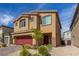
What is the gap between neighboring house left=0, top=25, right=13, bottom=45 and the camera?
4.63 meters

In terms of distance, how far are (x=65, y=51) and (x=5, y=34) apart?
116 cm

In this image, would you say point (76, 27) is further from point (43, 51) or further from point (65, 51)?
point (43, 51)

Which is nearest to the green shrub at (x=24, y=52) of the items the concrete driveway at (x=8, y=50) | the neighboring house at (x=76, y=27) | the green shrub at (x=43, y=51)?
the concrete driveway at (x=8, y=50)

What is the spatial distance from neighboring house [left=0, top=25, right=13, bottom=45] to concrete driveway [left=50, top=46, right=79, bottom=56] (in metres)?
0.84

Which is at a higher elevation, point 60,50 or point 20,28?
point 20,28

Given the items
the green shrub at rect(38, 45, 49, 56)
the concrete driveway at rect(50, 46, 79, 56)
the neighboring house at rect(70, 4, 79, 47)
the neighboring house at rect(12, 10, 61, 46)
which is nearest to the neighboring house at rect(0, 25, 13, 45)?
the neighboring house at rect(12, 10, 61, 46)

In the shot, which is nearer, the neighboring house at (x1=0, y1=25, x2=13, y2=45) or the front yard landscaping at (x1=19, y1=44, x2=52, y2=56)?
the front yard landscaping at (x1=19, y1=44, x2=52, y2=56)

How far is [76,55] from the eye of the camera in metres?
4.45

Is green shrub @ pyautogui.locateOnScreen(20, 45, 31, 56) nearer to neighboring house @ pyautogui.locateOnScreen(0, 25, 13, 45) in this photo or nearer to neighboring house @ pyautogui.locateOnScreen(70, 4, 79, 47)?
neighboring house @ pyautogui.locateOnScreen(0, 25, 13, 45)

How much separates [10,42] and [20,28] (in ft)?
1.05

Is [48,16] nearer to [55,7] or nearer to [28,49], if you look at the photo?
[55,7]

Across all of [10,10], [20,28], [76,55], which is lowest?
[76,55]

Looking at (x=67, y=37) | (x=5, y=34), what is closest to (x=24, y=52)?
(x=5, y=34)

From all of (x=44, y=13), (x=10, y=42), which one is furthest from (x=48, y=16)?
(x=10, y=42)
